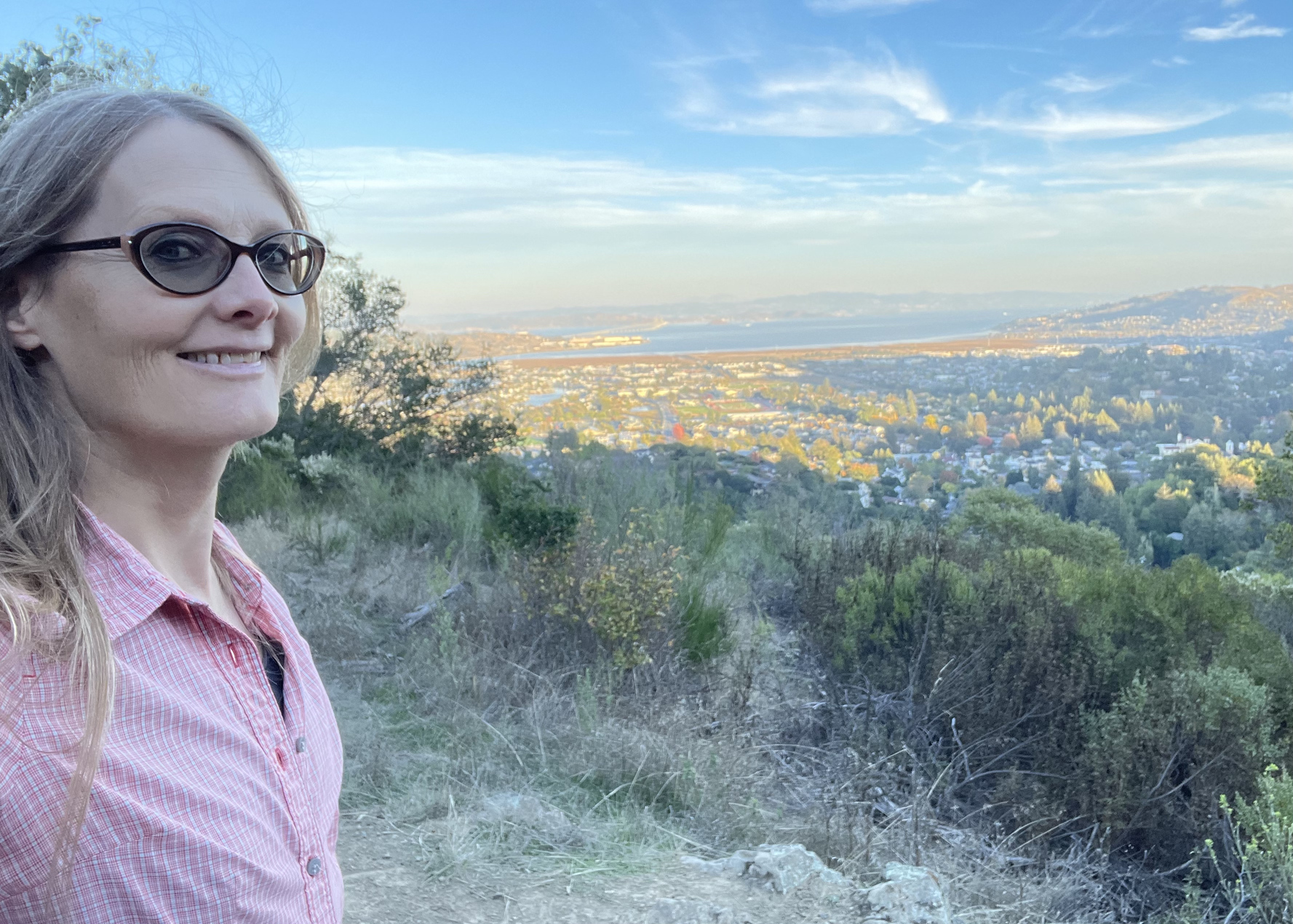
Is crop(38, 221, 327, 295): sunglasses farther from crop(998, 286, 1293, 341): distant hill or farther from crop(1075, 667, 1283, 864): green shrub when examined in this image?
crop(998, 286, 1293, 341): distant hill

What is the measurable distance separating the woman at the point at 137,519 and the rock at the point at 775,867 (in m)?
2.28

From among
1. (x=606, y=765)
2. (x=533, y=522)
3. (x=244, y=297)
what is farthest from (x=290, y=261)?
(x=533, y=522)

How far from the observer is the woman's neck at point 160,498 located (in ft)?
3.65

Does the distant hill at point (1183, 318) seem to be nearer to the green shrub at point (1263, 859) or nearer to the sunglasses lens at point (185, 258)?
the green shrub at point (1263, 859)

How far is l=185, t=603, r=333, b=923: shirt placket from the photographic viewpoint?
3.76ft

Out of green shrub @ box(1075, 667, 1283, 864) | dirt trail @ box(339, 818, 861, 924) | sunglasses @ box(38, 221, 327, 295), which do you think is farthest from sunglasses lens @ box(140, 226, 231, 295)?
green shrub @ box(1075, 667, 1283, 864)

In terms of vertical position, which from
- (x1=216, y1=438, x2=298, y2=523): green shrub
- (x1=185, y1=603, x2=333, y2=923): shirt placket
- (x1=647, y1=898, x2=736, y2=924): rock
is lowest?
(x1=647, y1=898, x2=736, y2=924): rock

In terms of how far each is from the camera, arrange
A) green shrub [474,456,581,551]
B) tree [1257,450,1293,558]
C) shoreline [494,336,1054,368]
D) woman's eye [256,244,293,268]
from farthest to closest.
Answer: shoreline [494,336,1054,368] < tree [1257,450,1293,558] < green shrub [474,456,581,551] < woman's eye [256,244,293,268]

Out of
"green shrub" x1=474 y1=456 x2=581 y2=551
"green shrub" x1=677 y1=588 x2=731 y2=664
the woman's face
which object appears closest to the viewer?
the woman's face

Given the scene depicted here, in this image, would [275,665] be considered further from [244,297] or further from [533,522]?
[533,522]

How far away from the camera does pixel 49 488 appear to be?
39.8 inches

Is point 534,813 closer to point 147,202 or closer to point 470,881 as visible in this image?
point 470,881

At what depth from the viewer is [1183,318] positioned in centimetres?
2597

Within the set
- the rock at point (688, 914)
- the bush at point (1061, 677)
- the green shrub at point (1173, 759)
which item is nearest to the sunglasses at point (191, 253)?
the rock at point (688, 914)
